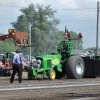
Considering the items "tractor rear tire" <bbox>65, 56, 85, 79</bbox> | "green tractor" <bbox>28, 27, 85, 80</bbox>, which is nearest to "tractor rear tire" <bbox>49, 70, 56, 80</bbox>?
"green tractor" <bbox>28, 27, 85, 80</bbox>

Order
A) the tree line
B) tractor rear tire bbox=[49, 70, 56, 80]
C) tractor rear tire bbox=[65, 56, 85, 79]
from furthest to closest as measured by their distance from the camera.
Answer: the tree line < tractor rear tire bbox=[65, 56, 85, 79] < tractor rear tire bbox=[49, 70, 56, 80]

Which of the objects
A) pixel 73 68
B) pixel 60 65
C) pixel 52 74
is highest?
pixel 60 65

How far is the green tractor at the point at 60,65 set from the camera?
89.8 feet

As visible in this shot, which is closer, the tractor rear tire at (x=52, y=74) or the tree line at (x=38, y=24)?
the tractor rear tire at (x=52, y=74)

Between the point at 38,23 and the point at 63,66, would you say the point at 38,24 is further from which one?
the point at 63,66

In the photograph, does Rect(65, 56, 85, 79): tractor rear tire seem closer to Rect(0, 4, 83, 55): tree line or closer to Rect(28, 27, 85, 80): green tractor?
Rect(28, 27, 85, 80): green tractor

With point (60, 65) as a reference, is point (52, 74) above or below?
below

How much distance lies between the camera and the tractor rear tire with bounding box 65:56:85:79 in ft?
92.7

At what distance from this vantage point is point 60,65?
2859 centimetres

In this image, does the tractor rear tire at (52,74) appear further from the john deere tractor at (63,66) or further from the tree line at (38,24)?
the tree line at (38,24)

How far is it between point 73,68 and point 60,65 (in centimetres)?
82

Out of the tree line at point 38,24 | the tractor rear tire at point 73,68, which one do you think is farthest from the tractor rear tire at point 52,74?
the tree line at point 38,24

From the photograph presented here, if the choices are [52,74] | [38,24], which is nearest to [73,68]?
[52,74]

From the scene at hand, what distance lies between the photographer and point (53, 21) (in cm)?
10319
